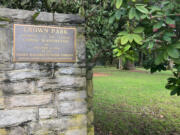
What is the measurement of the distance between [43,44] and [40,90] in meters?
0.62

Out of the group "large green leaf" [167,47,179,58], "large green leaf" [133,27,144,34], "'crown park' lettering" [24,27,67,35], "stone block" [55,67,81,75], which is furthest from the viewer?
"stone block" [55,67,81,75]

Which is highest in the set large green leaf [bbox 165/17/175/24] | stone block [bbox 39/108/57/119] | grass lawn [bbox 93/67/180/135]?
large green leaf [bbox 165/17/175/24]

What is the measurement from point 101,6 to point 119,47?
1.54m

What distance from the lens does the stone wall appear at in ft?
8.07

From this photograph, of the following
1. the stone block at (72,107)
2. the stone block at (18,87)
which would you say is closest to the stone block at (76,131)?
the stone block at (72,107)

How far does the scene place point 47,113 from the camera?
2648mm

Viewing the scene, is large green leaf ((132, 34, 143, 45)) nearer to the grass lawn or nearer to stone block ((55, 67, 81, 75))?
stone block ((55, 67, 81, 75))

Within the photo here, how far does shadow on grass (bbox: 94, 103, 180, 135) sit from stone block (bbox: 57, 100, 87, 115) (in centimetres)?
166

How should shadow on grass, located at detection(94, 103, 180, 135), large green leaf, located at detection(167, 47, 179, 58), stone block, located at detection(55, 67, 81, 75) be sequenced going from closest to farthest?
large green leaf, located at detection(167, 47, 179, 58) < stone block, located at detection(55, 67, 81, 75) < shadow on grass, located at detection(94, 103, 180, 135)

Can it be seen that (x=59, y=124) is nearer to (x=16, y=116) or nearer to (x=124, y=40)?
(x=16, y=116)

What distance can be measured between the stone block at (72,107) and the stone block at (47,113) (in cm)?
9

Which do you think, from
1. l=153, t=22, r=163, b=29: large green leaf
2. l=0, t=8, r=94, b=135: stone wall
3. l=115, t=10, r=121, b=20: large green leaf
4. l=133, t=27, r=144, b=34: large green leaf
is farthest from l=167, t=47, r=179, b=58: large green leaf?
l=0, t=8, r=94, b=135: stone wall

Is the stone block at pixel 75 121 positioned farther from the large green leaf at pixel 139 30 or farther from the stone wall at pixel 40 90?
the large green leaf at pixel 139 30

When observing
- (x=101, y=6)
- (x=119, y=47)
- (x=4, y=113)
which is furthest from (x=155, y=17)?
(x=4, y=113)
